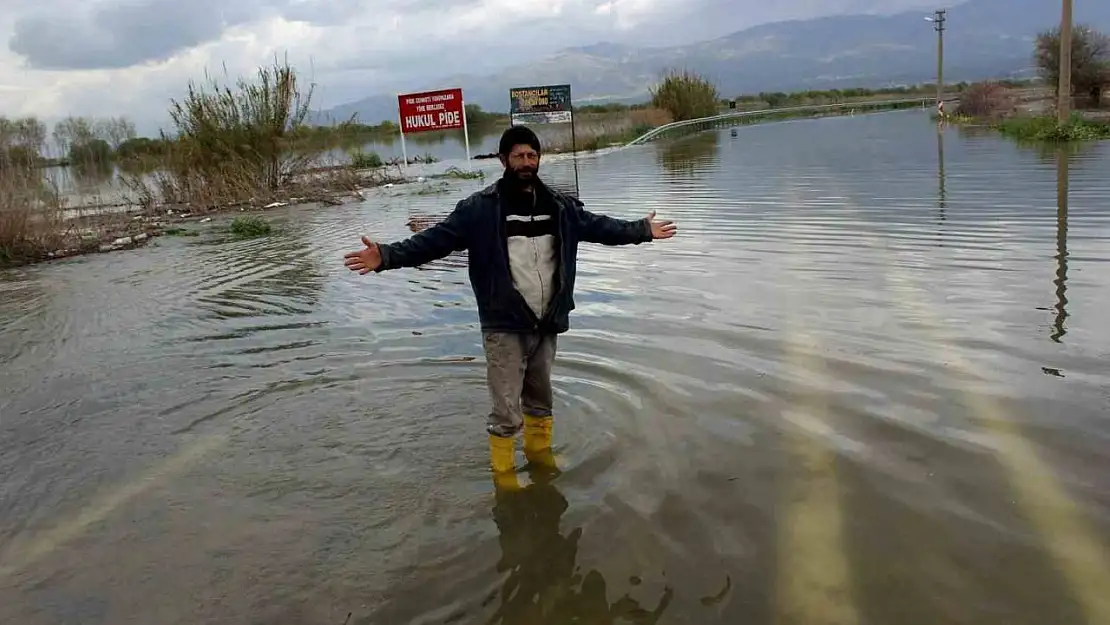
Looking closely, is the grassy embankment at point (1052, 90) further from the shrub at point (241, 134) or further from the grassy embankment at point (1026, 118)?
the shrub at point (241, 134)

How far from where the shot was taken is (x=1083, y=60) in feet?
132

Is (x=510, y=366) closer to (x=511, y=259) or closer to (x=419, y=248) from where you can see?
(x=511, y=259)

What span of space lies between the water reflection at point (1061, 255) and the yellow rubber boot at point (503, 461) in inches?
159

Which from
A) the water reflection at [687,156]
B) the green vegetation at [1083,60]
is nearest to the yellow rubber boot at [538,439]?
the water reflection at [687,156]

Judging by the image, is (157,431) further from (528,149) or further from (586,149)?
(586,149)

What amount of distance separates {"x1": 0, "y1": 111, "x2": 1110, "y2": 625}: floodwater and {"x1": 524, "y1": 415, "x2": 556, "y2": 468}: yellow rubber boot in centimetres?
12

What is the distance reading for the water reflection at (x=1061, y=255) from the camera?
5953 millimetres

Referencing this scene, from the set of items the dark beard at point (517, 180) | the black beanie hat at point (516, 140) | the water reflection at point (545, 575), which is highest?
the black beanie hat at point (516, 140)

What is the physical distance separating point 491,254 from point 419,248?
37 centimetres

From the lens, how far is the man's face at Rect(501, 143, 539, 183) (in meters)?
3.86

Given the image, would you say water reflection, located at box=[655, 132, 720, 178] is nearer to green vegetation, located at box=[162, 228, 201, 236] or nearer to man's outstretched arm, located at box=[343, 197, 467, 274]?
green vegetation, located at box=[162, 228, 201, 236]

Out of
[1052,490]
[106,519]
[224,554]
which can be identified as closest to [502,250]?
[224,554]

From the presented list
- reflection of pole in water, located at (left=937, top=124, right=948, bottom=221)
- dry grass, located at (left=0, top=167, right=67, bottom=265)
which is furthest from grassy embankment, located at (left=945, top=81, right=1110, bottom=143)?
dry grass, located at (left=0, top=167, right=67, bottom=265)

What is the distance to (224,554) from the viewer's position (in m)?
3.62
